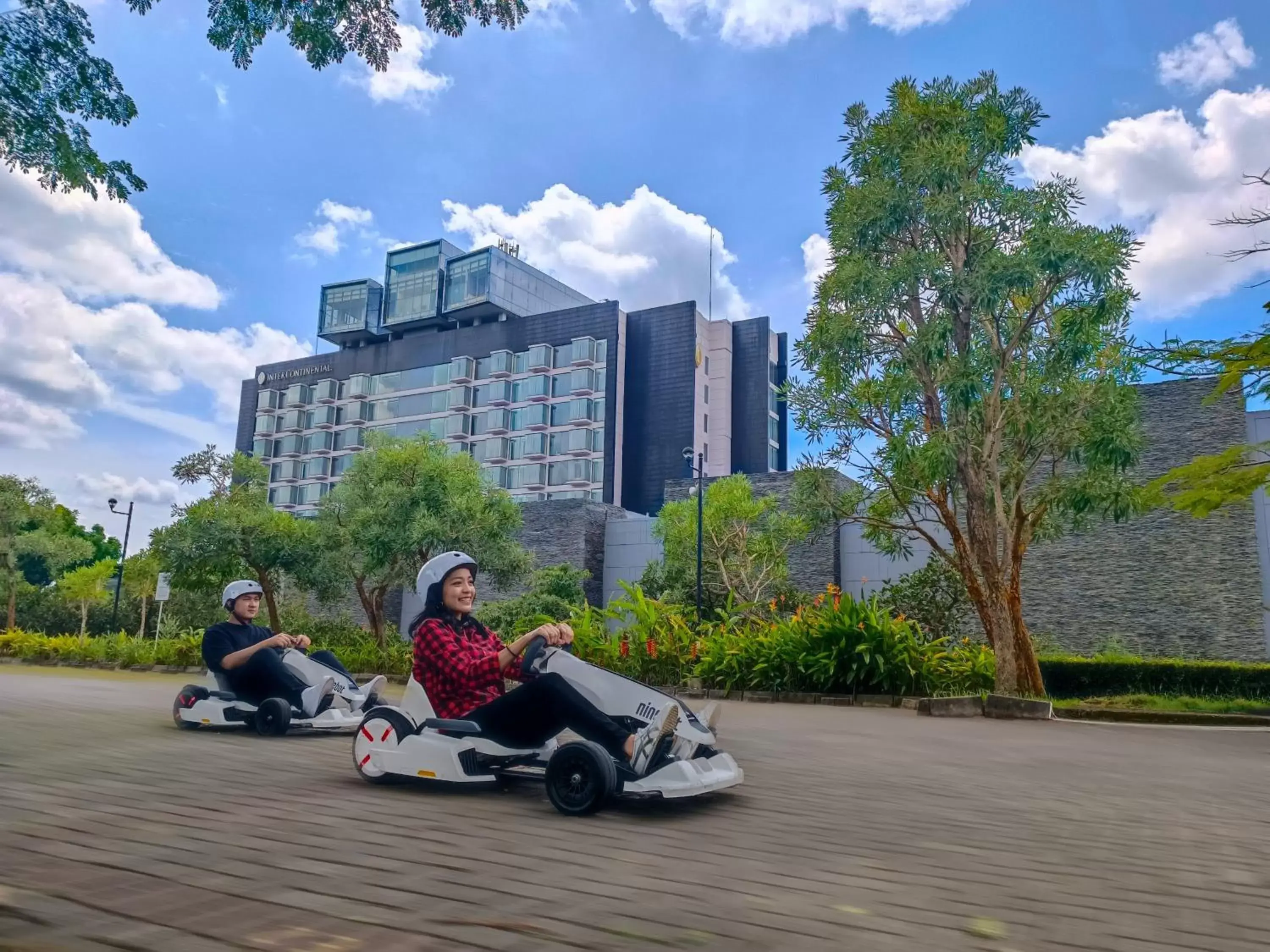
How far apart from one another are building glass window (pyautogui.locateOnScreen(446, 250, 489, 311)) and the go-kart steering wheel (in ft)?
213

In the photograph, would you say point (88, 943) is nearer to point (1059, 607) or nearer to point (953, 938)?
point (953, 938)

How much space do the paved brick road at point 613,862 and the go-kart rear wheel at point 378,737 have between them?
0.11 meters

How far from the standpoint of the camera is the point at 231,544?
24.3 metres

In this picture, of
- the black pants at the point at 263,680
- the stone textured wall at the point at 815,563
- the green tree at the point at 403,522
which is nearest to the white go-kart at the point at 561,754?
the black pants at the point at 263,680

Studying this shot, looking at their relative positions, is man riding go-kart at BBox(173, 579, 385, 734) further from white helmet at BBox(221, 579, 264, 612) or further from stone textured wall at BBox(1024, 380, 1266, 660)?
stone textured wall at BBox(1024, 380, 1266, 660)

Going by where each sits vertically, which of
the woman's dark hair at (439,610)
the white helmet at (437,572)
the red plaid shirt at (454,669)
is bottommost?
the red plaid shirt at (454,669)

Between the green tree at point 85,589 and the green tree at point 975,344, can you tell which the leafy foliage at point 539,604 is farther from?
the green tree at point 85,589

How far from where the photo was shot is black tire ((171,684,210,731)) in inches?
299

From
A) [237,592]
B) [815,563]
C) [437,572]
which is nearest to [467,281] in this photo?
[815,563]

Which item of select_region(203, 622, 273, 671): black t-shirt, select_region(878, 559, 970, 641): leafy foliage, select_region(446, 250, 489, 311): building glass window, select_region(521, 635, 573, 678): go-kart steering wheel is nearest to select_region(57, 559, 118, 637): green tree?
select_region(878, 559, 970, 641): leafy foliage

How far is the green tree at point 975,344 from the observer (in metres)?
13.2

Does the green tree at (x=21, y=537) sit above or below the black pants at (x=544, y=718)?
above

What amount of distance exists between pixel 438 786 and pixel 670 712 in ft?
5.53

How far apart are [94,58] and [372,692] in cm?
519
